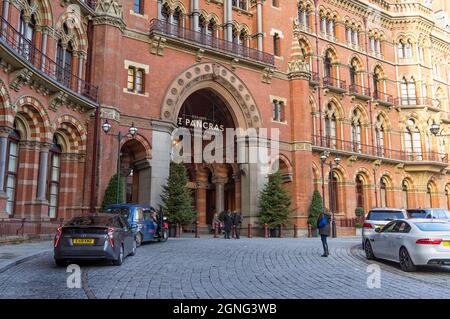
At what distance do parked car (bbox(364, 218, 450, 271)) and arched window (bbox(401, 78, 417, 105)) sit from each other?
34398mm

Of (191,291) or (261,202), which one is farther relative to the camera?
(261,202)

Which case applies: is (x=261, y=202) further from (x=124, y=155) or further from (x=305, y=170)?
(x=124, y=155)

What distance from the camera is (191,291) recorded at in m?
8.09

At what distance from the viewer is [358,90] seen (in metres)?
40.5

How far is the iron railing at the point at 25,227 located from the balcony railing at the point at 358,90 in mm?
29086

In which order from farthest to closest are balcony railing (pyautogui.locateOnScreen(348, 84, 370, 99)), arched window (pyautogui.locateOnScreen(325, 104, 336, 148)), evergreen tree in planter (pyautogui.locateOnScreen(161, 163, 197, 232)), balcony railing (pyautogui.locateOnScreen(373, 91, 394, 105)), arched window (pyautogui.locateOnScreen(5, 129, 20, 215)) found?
balcony railing (pyautogui.locateOnScreen(373, 91, 394, 105))
balcony railing (pyautogui.locateOnScreen(348, 84, 370, 99))
arched window (pyautogui.locateOnScreen(325, 104, 336, 148))
evergreen tree in planter (pyautogui.locateOnScreen(161, 163, 197, 232))
arched window (pyautogui.locateOnScreen(5, 129, 20, 215))

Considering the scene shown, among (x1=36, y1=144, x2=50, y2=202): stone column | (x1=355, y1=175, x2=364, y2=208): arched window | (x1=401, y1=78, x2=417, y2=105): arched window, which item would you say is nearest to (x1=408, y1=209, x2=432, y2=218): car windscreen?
(x1=36, y1=144, x2=50, y2=202): stone column

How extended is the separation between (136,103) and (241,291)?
1896 centimetres

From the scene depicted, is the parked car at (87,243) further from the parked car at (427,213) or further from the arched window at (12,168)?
the parked car at (427,213)

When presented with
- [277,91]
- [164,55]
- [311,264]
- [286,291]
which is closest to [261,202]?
[277,91]

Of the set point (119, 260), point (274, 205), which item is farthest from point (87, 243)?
point (274, 205)

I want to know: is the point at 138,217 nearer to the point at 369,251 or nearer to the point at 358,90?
the point at 369,251

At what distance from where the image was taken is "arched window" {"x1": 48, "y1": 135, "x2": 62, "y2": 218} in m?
21.3

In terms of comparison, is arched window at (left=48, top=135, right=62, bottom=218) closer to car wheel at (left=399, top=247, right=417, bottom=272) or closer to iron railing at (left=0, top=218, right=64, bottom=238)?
iron railing at (left=0, top=218, right=64, bottom=238)
